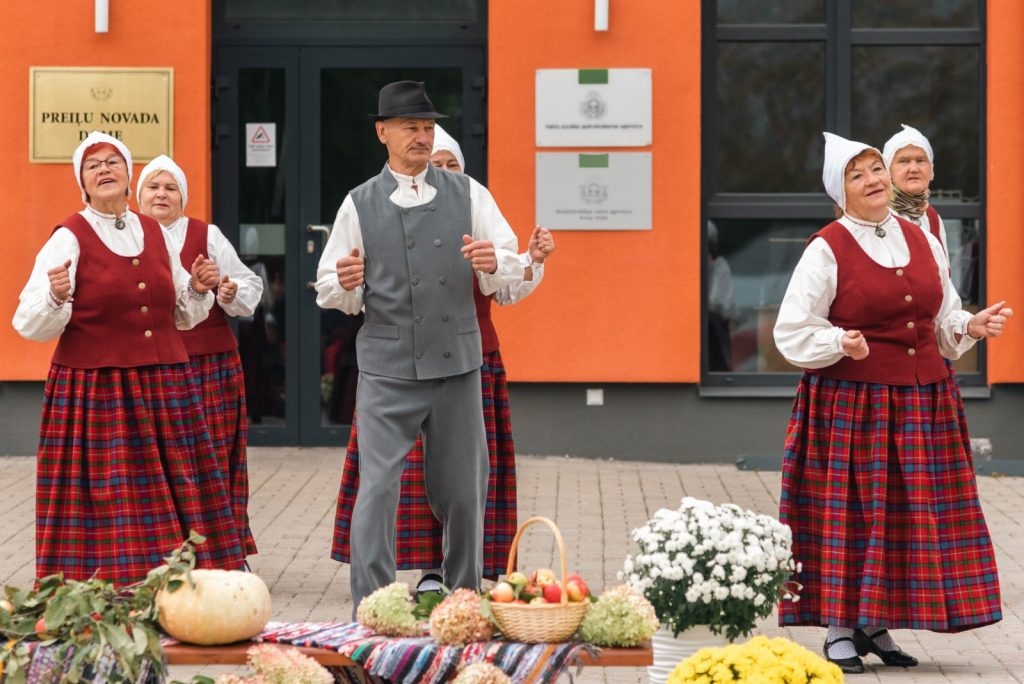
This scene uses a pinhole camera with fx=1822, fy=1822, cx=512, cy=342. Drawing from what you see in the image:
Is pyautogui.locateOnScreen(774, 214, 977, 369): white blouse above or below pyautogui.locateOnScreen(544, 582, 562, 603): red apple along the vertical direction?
above

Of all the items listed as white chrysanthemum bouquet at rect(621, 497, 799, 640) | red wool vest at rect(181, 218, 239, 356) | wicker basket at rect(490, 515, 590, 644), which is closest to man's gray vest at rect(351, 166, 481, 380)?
white chrysanthemum bouquet at rect(621, 497, 799, 640)

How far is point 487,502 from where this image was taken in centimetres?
725

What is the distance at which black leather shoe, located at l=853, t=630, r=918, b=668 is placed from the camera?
626 cm

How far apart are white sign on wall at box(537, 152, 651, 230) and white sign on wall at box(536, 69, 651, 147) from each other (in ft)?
0.28

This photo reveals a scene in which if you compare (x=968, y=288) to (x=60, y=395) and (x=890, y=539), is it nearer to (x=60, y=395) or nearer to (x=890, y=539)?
(x=890, y=539)

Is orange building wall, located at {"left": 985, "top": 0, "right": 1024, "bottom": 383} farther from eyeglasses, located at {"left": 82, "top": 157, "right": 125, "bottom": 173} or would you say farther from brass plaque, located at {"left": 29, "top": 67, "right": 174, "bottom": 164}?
eyeglasses, located at {"left": 82, "top": 157, "right": 125, "bottom": 173}

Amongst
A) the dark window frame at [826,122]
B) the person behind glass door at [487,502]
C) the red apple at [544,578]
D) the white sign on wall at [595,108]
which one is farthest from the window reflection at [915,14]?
the red apple at [544,578]

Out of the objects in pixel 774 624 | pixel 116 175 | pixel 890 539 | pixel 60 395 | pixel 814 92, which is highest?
pixel 814 92

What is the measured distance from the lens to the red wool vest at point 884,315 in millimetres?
6176

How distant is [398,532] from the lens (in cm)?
716

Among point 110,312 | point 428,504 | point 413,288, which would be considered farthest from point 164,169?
point 413,288

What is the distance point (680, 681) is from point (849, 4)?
24.9ft

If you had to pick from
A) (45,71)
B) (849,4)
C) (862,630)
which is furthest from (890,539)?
(45,71)

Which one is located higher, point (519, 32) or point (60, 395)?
point (519, 32)
